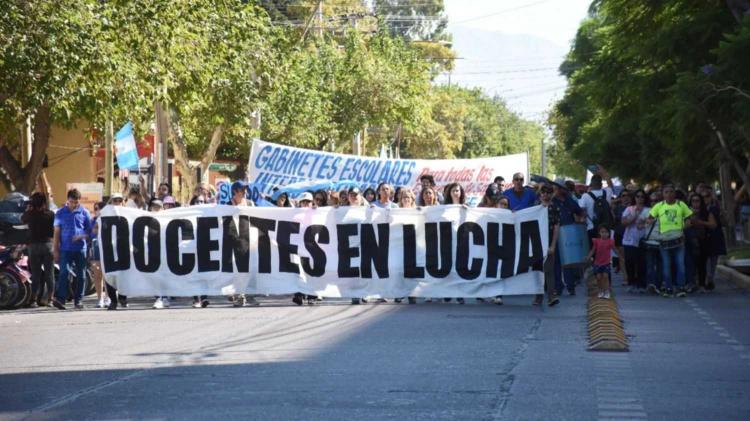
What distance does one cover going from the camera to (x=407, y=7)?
106938 millimetres

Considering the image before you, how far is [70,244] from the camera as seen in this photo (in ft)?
65.6

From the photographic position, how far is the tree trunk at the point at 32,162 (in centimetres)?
3125

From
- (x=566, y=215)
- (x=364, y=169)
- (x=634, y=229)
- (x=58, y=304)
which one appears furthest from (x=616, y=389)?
(x=364, y=169)

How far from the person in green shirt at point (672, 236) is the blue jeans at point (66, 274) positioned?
902cm

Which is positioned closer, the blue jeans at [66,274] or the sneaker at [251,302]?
the sneaker at [251,302]

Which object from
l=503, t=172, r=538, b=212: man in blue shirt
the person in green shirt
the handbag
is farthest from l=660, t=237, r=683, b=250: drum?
l=503, t=172, r=538, b=212: man in blue shirt

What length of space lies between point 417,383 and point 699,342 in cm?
469

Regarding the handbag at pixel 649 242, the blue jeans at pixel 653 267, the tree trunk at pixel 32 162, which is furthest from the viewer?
the tree trunk at pixel 32 162

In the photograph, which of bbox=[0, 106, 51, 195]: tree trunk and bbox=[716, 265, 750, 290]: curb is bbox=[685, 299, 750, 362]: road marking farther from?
bbox=[0, 106, 51, 195]: tree trunk

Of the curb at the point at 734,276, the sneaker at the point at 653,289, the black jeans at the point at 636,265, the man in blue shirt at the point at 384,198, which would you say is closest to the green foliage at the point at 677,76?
the black jeans at the point at 636,265

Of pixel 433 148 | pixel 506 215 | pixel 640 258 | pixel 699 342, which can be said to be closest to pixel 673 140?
pixel 640 258

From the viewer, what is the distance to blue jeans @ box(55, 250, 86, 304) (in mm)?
19953

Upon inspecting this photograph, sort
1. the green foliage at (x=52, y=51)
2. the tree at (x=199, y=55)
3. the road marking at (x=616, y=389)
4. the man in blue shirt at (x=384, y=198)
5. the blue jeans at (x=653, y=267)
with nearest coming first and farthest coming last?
the road marking at (x=616, y=389), the man in blue shirt at (x=384, y=198), the green foliage at (x=52, y=51), the blue jeans at (x=653, y=267), the tree at (x=199, y=55)

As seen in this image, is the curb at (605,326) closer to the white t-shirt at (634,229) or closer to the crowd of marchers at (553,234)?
the crowd of marchers at (553,234)
